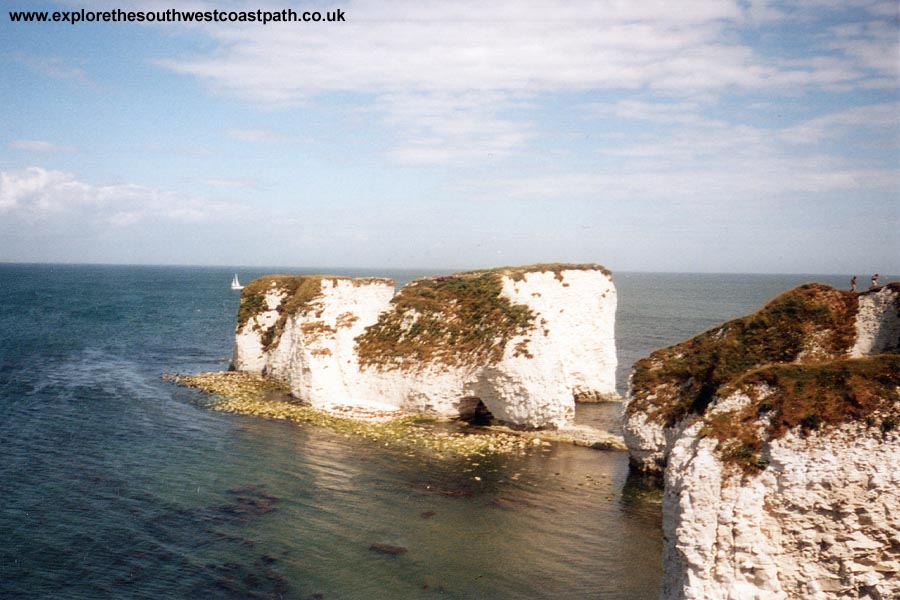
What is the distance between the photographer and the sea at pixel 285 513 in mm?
17641

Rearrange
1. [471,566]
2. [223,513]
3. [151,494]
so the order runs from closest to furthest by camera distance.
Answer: [471,566]
[223,513]
[151,494]

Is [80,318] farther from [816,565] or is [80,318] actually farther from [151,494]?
[816,565]

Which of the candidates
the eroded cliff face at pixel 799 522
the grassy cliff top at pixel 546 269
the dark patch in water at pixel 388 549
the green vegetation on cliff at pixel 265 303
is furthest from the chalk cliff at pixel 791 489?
the green vegetation on cliff at pixel 265 303

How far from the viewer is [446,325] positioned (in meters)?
37.2

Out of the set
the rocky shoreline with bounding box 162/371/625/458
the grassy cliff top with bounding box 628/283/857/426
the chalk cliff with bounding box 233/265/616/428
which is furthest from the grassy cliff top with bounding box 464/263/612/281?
the grassy cliff top with bounding box 628/283/857/426

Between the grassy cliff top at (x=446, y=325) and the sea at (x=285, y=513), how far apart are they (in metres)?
6.58

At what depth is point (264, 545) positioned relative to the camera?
64.6 feet

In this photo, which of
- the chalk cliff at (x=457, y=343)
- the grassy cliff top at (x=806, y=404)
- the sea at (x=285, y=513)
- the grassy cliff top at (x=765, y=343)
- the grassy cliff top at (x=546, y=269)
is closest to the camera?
the grassy cliff top at (x=806, y=404)

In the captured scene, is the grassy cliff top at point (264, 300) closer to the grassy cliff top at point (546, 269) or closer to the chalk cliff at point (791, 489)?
the grassy cliff top at point (546, 269)

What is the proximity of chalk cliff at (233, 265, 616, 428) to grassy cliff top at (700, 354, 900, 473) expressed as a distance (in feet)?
58.4

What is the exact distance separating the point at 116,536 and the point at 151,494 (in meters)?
3.77

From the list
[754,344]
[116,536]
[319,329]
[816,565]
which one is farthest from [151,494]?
[754,344]

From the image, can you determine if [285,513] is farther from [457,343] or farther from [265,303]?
[265,303]

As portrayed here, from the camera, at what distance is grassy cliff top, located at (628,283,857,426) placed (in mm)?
21672
